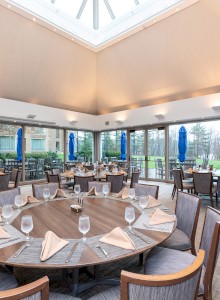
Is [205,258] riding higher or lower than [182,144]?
lower

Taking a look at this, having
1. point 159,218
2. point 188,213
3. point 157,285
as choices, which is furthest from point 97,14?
point 157,285

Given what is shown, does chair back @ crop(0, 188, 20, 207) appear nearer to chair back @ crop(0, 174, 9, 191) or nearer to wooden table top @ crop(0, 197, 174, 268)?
→ wooden table top @ crop(0, 197, 174, 268)

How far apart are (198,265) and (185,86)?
7164 mm

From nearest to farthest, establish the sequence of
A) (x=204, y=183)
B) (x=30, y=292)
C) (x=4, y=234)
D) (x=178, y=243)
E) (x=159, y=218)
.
Answer: (x=30, y=292)
(x=4, y=234)
(x=159, y=218)
(x=178, y=243)
(x=204, y=183)

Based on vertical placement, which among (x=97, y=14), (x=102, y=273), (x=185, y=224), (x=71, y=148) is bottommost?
(x=102, y=273)

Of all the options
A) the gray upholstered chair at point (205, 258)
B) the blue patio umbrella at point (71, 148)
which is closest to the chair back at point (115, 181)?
the gray upholstered chair at point (205, 258)

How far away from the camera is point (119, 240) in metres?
1.53

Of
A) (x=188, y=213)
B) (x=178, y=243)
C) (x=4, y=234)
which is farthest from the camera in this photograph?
(x=188, y=213)

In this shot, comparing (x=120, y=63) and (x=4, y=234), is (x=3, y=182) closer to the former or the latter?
(x=4, y=234)

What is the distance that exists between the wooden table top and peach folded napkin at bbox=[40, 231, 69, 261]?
0.09 meters

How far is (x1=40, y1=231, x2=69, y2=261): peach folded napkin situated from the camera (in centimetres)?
133

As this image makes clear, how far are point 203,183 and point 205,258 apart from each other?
133 inches

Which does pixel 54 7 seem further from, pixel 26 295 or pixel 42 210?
pixel 26 295

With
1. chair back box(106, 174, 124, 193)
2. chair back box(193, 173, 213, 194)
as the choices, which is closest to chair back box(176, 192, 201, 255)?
chair back box(106, 174, 124, 193)
